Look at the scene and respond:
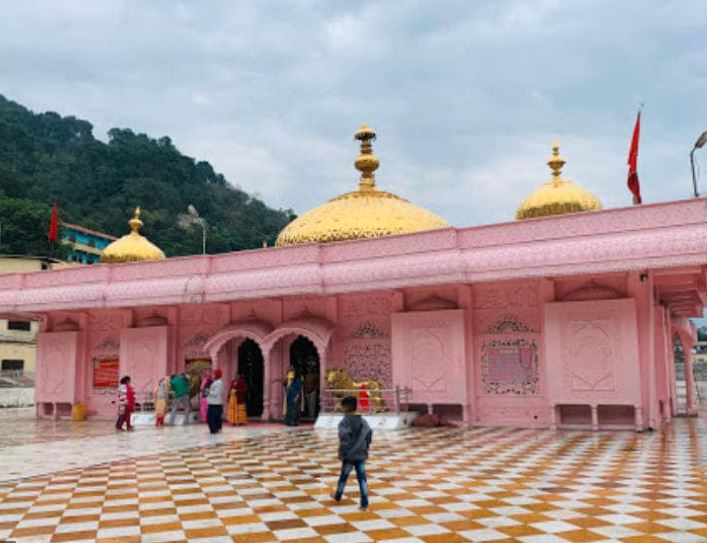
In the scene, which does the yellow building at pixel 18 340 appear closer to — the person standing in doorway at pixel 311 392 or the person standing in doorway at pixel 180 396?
the person standing in doorway at pixel 180 396

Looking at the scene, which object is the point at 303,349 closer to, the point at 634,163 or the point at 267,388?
the point at 267,388

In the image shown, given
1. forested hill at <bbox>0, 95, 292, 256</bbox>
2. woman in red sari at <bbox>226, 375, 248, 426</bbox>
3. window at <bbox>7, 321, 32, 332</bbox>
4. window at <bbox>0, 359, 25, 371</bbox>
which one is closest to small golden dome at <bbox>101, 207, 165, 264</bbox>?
woman in red sari at <bbox>226, 375, 248, 426</bbox>

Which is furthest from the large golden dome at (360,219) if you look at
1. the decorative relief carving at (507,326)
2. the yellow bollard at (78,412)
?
the yellow bollard at (78,412)

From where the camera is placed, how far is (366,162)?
18406 mm

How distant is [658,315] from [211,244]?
131ft

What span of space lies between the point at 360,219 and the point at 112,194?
43633mm

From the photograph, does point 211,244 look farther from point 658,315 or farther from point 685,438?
point 685,438

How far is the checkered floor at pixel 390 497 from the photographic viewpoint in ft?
15.2

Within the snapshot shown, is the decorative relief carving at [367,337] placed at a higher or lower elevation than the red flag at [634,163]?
lower

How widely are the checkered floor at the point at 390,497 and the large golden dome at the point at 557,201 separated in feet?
20.2

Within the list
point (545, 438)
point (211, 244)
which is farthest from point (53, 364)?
point (211, 244)

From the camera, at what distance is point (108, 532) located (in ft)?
15.6

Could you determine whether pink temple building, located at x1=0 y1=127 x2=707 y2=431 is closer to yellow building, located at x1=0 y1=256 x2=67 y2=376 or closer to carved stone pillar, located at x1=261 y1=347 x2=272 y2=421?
carved stone pillar, located at x1=261 y1=347 x2=272 y2=421

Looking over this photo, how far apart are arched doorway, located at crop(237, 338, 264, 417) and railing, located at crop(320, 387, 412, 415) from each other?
276 centimetres
